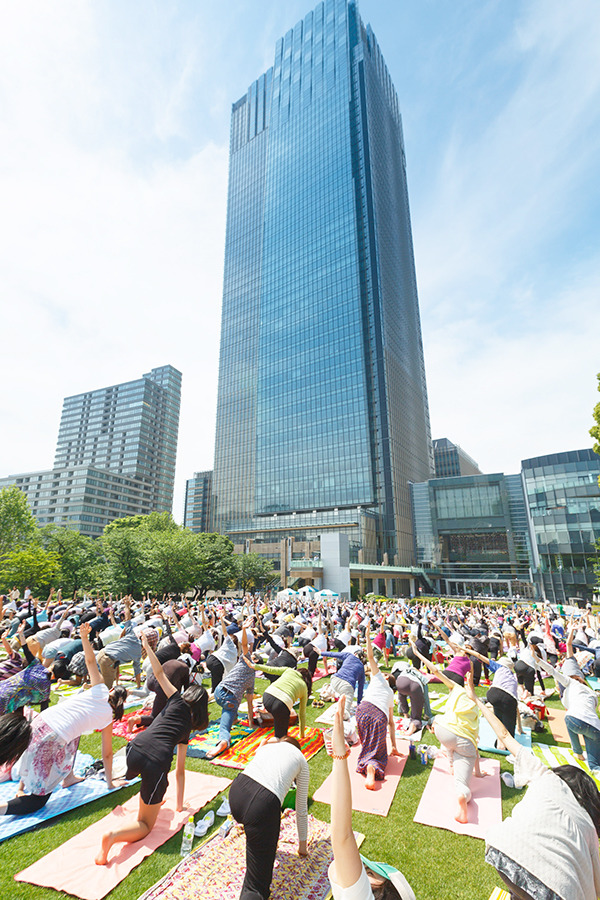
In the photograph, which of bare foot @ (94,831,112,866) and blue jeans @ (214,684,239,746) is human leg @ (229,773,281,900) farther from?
blue jeans @ (214,684,239,746)

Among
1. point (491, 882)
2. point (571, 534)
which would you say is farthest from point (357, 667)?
point (571, 534)

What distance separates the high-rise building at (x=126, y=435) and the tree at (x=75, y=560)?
87.9 m

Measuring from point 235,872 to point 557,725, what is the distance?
8.55m

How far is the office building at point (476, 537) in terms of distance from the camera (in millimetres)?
70062

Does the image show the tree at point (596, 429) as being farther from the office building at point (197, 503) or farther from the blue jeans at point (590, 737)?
the office building at point (197, 503)

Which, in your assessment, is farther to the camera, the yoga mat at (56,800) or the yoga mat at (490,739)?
the yoga mat at (490,739)

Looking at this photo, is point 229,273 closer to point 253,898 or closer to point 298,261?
point 298,261

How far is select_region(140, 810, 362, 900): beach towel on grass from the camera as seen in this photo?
386cm

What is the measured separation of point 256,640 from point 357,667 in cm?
465

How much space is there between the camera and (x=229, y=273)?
118 metres

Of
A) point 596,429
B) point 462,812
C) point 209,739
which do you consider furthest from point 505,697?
point 596,429

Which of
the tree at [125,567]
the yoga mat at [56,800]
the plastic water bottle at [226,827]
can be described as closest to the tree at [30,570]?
the tree at [125,567]

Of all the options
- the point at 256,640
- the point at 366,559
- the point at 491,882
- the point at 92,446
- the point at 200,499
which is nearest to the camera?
the point at 491,882

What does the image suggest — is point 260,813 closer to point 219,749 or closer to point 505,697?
point 219,749
